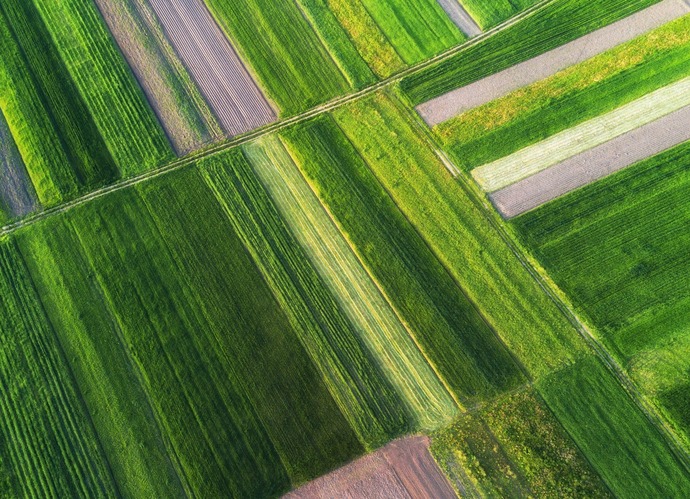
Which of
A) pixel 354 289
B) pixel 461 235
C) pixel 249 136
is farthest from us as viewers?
pixel 249 136

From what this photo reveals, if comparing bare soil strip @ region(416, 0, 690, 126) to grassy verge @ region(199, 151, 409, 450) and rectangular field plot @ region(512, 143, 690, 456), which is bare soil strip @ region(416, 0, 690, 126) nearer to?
rectangular field plot @ region(512, 143, 690, 456)

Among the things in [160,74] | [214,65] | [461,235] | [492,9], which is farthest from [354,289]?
[492,9]

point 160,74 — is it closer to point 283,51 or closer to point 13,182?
point 283,51

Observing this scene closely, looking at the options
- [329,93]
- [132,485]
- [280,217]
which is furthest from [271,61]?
[132,485]

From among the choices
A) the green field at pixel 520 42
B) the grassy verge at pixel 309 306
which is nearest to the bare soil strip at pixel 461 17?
the green field at pixel 520 42

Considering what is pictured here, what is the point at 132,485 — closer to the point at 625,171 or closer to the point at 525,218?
the point at 525,218

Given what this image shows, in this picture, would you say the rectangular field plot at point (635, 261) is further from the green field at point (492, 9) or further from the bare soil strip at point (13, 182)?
the bare soil strip at point (13, 182)

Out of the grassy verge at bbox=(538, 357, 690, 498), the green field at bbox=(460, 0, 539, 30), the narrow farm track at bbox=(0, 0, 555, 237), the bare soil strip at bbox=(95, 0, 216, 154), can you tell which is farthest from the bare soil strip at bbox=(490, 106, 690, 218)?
the bare soil strip at bbox=(95, 0, 216, 154)
